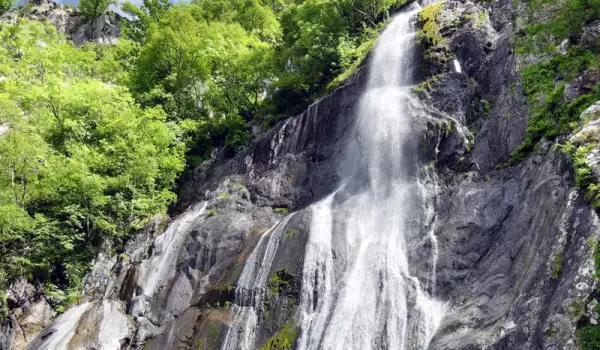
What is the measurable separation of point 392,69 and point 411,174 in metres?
6.45

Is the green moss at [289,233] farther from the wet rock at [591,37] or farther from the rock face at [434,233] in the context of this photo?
the wet rock at [591,37]

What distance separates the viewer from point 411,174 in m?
16.2

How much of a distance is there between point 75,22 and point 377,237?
56.6 metres

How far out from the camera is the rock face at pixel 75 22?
174 ft

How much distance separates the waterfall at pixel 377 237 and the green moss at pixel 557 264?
Result: 11.7 feet

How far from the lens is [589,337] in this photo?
7281 millimetres

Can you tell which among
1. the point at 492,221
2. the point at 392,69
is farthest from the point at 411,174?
the point at 392,69

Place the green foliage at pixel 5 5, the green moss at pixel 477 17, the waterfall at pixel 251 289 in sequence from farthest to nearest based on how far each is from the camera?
1. the green foliage at pixel 5 5
2. the green moss at pixel 477 17
3. the waterfall at pixel 251 289

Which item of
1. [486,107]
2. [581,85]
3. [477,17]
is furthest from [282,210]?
[477,17]

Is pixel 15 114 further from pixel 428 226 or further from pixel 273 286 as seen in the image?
pixel 428 226

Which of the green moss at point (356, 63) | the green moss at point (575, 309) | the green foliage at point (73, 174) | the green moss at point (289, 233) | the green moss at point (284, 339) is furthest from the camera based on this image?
the green moss at point (356, 63)

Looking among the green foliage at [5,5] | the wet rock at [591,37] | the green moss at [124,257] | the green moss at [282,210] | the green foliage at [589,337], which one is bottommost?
the green foliage at [589,337]

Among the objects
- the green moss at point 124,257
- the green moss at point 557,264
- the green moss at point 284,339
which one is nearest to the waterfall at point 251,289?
the green moss at point 284,339

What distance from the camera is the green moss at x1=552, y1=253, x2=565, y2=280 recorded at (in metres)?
8.59
